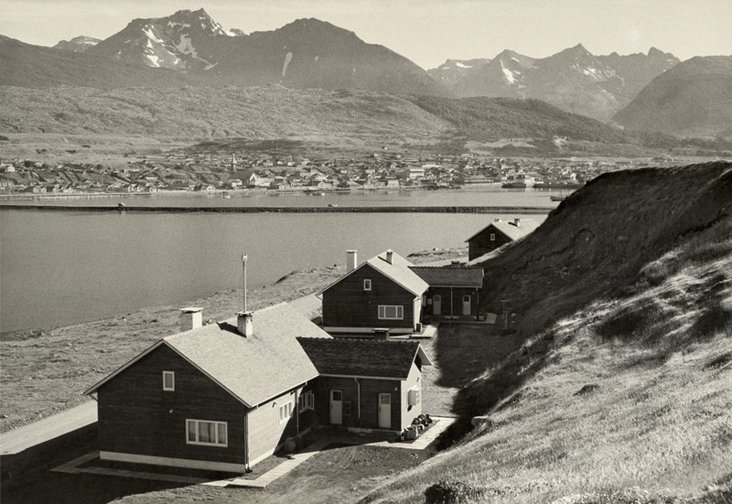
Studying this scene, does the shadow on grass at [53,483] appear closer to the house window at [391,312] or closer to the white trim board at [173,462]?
the white trim board at [173,462]

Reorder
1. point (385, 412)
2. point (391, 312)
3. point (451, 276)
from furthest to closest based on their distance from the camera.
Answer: point (451, 276), point (391, 312), point (385, 412)

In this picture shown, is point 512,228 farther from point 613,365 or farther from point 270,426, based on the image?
point 270,426

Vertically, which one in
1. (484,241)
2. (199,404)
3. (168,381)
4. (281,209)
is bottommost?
(281,209)

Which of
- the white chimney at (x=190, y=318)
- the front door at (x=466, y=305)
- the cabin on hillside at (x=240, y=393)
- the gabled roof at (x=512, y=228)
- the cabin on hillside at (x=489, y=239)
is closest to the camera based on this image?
the cabin on hillside at (x=240, y=393)

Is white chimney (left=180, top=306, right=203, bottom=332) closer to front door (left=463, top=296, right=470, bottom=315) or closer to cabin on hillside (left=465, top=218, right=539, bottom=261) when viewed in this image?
front door (left=463, top=296, right=470, bottom=315)

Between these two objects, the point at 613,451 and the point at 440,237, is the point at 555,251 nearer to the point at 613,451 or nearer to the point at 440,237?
the point at 613,451

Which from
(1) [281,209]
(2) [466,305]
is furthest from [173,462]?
(1) [281,209]

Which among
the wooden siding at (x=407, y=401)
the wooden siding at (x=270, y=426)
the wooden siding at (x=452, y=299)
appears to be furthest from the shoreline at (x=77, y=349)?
the wooden siding at (x=407, y=401)
